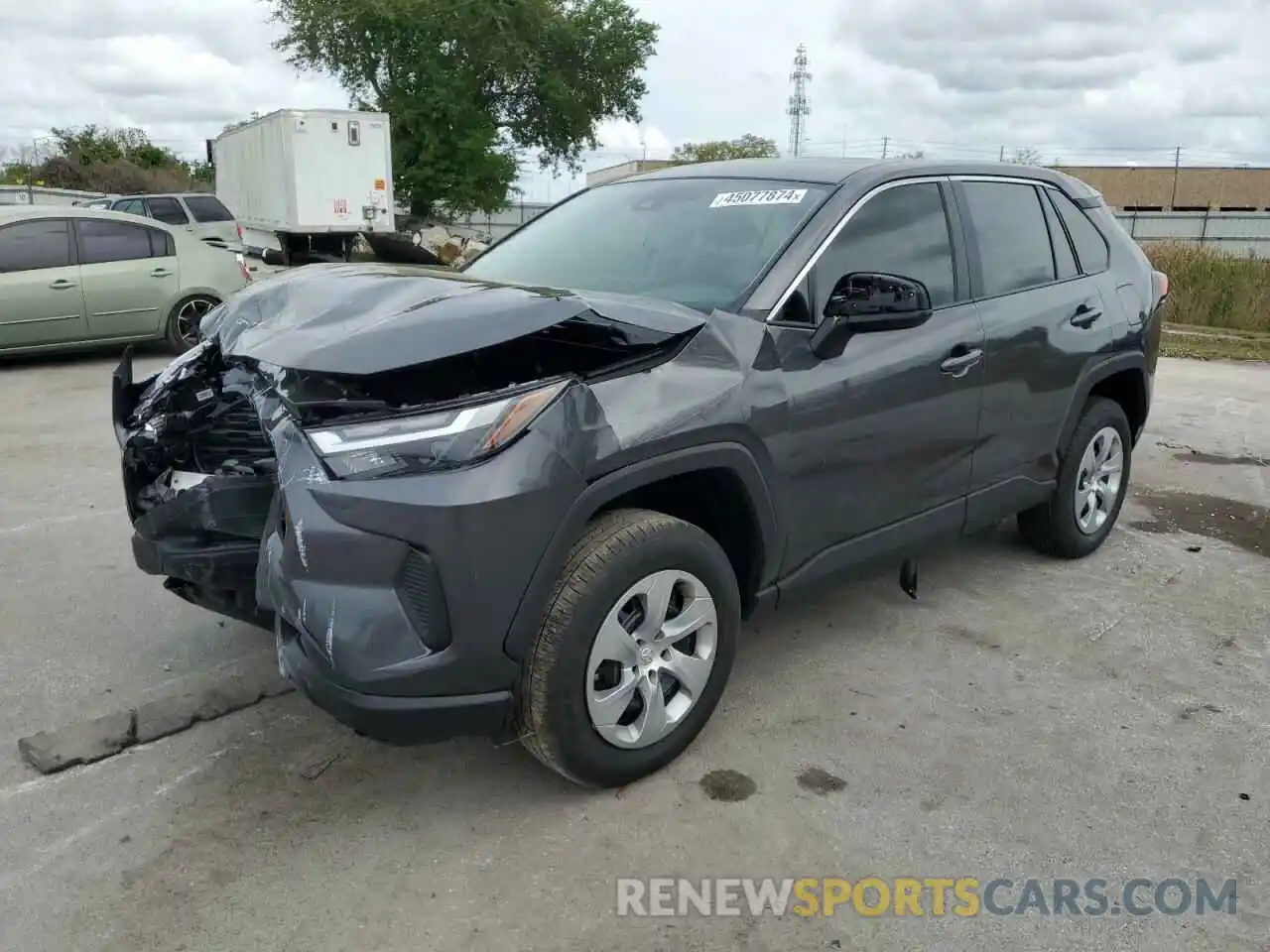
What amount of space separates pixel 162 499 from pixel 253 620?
23.9 inches

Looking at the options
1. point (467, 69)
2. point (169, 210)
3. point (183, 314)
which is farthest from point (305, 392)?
point (467, 69)

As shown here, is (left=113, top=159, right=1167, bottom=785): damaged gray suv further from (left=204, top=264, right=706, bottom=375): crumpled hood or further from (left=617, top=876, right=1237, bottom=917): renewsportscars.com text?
(left=617, top=876, right=1237, bottom=917): renewsportscars.com text

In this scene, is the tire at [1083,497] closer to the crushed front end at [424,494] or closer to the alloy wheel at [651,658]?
the alloy wheel at [651,658]

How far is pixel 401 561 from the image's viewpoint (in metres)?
2.48

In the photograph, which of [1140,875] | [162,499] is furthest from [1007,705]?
[162,499]

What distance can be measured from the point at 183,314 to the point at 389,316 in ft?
29.0

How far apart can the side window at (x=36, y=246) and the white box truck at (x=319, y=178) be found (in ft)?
32.5

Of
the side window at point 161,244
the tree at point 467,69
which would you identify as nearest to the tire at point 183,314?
the side window at point 161,244

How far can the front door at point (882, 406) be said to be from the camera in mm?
3301

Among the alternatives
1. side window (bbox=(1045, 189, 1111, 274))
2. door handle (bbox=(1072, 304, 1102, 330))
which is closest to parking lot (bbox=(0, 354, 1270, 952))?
door handle (bbox=(1072, 304, 1102, 330))

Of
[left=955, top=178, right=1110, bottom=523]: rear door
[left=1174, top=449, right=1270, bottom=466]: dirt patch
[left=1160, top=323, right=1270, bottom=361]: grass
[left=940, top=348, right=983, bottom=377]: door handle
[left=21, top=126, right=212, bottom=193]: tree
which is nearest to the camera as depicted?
[left=940, top=348, right=983, bottom=377]: door handle

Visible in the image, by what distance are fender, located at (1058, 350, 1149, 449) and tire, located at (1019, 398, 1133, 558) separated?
8cm

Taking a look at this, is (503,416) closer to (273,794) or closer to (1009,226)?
(273,794)

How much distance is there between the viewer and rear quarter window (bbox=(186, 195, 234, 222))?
19719 mm
